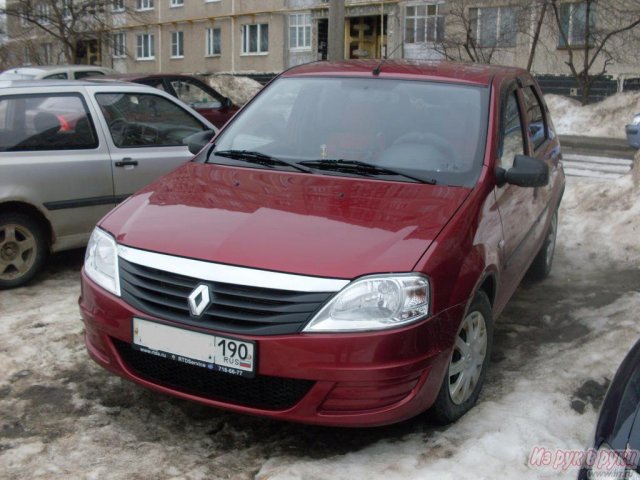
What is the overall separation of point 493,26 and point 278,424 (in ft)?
86.2

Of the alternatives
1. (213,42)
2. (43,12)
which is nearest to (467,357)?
(43,12)

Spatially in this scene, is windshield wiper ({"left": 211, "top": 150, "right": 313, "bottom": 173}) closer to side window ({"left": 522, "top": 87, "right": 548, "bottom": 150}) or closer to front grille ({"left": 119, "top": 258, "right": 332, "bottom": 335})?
front grille ({"left": 119, "top": 258, "right": 332, "bottom": 335})

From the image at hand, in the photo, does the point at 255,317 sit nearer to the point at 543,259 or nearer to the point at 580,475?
the point at 580,475

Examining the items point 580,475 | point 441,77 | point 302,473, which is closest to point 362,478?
point 302,473

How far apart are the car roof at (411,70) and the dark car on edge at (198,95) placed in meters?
5.83

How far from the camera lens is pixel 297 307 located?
9.60 ft

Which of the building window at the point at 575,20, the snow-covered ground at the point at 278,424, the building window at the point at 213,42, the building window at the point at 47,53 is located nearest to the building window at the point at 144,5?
the building window at the point at 213,42

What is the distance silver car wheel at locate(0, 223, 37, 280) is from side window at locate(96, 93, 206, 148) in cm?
102

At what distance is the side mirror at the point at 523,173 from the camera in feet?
12.5

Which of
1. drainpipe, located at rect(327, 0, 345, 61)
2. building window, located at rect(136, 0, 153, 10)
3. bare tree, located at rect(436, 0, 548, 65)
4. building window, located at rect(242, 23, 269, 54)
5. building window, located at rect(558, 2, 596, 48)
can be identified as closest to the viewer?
drainpipe, located at rect(327, 0, 345, 61)

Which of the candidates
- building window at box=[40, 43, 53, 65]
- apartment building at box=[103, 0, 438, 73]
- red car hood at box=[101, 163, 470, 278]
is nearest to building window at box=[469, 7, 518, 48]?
apartment building at box=[103, 0, 438, 73]

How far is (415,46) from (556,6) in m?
8.74

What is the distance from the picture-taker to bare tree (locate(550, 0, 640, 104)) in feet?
74.7

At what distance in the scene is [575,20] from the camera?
991 inches
